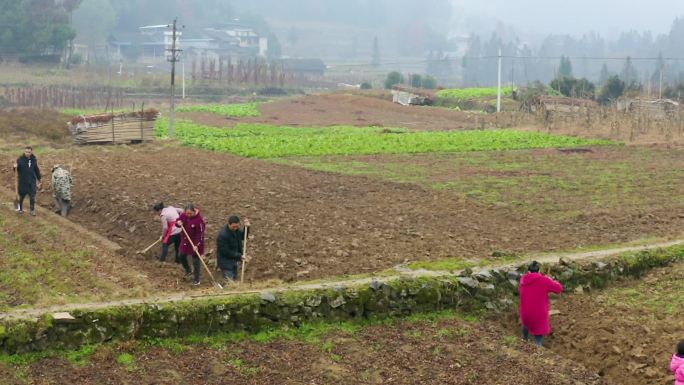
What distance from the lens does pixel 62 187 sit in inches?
974

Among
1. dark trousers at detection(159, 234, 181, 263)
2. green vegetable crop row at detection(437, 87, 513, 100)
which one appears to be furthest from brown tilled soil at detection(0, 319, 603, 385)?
green vegetable crop row at detection(437, 87, 513, 100)

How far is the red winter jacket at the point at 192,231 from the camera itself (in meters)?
17.5

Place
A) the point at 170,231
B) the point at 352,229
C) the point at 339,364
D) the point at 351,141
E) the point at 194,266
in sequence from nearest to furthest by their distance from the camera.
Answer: the point at 339,364 < the point at 194,266 < the point at 170,231 < the point at 352,229 < the point at 351,141

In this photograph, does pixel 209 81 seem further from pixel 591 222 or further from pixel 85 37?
pixel 591 222

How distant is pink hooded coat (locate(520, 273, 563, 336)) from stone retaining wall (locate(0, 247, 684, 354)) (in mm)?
1222

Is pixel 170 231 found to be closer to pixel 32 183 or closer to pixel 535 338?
pixel 32 183

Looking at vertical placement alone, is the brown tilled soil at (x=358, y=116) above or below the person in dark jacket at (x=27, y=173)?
above

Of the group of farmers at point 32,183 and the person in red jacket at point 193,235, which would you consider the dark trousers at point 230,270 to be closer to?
the person in red jacket at point 193,235

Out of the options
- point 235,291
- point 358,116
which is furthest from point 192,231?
point 358,116

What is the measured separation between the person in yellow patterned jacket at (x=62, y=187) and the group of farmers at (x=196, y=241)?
5.77 metres

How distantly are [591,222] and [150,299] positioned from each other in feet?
39.2

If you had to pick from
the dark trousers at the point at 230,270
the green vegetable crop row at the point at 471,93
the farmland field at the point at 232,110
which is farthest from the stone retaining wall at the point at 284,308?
the green vegetable crop row at the point at 471,93

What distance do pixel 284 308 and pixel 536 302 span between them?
11.2 feet

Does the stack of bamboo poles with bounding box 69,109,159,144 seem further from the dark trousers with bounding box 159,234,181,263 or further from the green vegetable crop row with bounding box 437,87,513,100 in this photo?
the green vegetable crop row with bounding box 437,87,513,100
